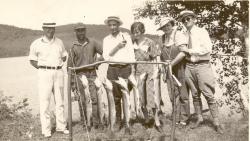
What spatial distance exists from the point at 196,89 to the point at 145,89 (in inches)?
32.3

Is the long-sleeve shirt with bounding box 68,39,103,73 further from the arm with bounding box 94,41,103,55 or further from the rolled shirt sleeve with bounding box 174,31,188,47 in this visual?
the rolled shirt sleeve with bounding box 174,31,188,47

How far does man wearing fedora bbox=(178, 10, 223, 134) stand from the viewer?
6070 mm

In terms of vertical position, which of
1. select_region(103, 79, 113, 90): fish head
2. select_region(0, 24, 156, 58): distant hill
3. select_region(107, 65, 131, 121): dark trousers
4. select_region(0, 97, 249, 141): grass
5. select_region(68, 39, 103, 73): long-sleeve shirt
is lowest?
select_region(0, 97, 249, 141): grass

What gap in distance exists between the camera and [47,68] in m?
6.38

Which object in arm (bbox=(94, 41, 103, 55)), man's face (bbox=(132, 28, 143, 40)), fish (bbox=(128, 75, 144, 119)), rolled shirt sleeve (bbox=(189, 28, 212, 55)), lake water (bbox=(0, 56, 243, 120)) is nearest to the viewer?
fish (bbox=(128, 75, 144, 119))

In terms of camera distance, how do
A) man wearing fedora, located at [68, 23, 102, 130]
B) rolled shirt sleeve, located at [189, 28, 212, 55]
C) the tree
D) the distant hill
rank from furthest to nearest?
the distant hill, the tree, man wearing fedora, located at [68, 23, 102, 130], rolled shirt sleeve, located at [189, 28, 212, 55]

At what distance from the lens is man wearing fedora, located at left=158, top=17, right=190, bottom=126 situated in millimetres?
6156

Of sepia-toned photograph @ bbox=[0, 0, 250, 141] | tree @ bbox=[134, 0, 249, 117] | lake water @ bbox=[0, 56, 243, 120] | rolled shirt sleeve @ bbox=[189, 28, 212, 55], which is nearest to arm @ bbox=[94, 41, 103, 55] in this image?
sepia-toned photograph @ bbox=[0, 0, 250, 141]

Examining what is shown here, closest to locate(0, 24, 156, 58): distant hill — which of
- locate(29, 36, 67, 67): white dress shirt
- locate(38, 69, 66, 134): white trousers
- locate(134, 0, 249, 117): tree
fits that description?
locate(134, 0, 249, 117): tree

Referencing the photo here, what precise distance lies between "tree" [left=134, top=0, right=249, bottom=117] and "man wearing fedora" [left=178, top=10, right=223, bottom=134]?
1.63 m

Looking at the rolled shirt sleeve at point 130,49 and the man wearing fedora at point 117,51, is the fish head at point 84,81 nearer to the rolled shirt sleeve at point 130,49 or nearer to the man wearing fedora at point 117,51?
the man wearing fedora at point 117,51

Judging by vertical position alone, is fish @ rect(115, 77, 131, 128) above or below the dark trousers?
below

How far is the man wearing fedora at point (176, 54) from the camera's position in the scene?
20.2 ft

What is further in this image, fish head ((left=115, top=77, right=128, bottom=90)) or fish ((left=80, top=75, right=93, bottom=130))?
fish ((left=80, top=75, right=93, bottom=130))
